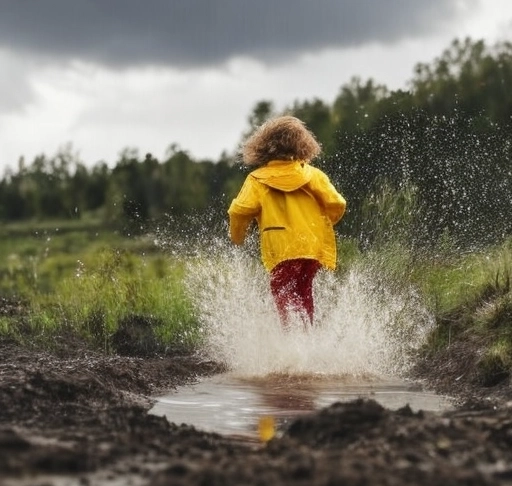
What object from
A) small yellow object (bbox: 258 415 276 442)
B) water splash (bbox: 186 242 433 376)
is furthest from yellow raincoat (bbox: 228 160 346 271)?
small yellow object (bbox: 258 415 276 442)

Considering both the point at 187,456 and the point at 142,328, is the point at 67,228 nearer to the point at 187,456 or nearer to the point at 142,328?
the point at 142,328

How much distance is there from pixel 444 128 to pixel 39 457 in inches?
491

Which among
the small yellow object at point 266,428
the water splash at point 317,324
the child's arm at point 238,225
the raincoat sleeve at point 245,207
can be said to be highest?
the raincoat sleeve at point 245,207

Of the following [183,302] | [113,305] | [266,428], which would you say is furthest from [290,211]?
[266,428]

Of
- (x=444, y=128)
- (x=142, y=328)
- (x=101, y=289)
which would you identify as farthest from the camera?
(x=444, y=128)

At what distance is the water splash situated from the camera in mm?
8797

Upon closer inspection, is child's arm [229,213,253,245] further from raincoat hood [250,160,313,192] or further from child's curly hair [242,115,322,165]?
child's curly hair [242,115,322,165]

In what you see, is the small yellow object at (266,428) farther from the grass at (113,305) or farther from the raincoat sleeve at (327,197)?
the grass at (113,305)

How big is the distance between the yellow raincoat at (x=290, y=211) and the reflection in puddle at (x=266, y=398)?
125cm

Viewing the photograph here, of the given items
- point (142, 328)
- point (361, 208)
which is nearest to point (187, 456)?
point (142, 328)

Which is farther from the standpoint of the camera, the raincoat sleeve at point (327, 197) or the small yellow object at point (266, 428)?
the raincoat sleeve at point (327, 197)

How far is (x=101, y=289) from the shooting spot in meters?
11.4

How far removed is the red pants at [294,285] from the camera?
30.3 ft

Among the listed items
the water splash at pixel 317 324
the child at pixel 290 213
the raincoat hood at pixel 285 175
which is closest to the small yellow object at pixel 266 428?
the water splash at pixel 317 324
